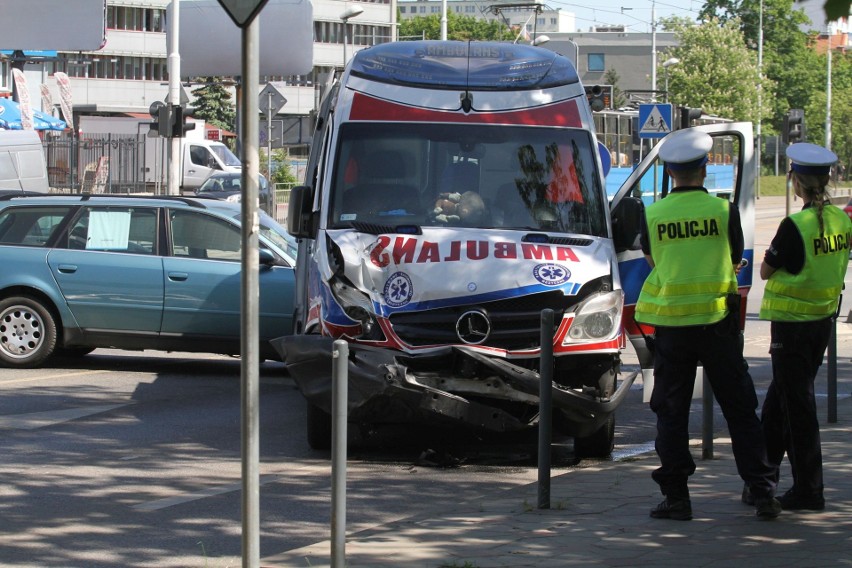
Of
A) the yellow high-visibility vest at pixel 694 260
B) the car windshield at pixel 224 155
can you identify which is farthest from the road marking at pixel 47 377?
the car windshield at pixel 224 155

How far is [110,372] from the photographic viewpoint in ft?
41.9

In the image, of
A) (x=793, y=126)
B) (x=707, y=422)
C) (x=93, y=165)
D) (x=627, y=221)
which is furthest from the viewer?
(x=93, y=165)

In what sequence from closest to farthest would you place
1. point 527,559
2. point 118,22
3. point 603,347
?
1. point 527,559
2. point 603,347
3. point 118,22

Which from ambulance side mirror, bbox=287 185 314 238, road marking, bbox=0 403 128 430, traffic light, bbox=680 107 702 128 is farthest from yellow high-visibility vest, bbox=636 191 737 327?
traffic light, bbox=680 107 702 128

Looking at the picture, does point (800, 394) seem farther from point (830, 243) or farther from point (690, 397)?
point (830, 243)

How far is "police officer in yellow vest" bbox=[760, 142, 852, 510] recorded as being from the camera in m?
6.74

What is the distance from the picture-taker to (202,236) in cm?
1247

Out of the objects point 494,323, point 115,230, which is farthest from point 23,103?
point 494,323

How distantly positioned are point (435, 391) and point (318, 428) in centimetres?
120

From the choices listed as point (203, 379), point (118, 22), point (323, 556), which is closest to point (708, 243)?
point (323, 556)

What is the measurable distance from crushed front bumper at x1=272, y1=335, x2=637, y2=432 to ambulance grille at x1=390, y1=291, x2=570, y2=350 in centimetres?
16

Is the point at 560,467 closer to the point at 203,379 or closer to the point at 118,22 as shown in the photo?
the point at 203,379

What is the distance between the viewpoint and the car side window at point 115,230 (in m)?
12.4

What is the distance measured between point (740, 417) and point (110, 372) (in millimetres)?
7618
